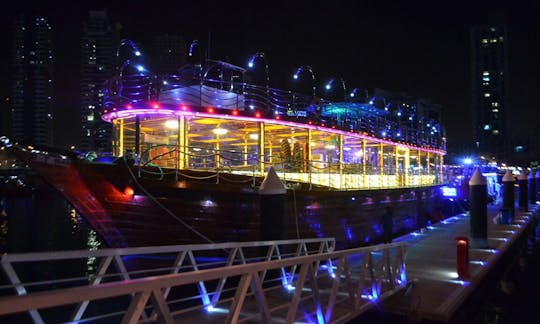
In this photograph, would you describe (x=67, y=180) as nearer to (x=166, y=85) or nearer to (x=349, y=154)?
(x=166, y=85)

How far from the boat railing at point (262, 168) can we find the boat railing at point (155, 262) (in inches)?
68.6

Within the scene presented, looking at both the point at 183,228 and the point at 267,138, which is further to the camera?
the point at 267,138

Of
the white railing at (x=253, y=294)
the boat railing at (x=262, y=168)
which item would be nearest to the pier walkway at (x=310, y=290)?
the white railing at (x=253, y=294)

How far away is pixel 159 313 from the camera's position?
3508 millimetres

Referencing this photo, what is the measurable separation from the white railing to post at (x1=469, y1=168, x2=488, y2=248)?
14.8 feet

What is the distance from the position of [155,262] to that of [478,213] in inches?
379

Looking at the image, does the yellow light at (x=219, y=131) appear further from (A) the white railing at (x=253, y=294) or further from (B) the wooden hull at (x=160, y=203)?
(A) the white railing at (x=253, y=294)

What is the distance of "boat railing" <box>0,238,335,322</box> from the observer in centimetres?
482

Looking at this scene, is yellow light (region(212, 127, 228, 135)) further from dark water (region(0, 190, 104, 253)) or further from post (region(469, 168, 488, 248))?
dark water (region(0, 190, 104, 253))

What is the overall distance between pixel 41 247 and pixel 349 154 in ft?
49.9

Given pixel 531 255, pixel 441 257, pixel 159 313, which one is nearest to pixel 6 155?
pixel 159 313

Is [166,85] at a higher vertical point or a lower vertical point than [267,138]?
higher

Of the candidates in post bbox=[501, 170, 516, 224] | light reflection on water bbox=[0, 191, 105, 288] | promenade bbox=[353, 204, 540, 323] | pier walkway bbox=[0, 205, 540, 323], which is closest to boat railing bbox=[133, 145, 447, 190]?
pier walkway bbox=[0, 205, 540, 323]

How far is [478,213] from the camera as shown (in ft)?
49.7
